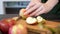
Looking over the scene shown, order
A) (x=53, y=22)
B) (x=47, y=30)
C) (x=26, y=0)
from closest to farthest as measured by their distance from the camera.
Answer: (x=47, y=30)
(x=53, y=22)
(x=26, y=0)

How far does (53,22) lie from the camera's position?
578 millimetres

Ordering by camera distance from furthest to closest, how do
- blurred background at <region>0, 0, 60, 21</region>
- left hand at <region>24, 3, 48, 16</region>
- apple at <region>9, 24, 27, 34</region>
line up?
1. blurred background at <region>0, 0, 60, 21</region>
2. left hand at <region>24, 3, 48, 16</region>
3. apple at <region>9, 24, 27, 34</region>

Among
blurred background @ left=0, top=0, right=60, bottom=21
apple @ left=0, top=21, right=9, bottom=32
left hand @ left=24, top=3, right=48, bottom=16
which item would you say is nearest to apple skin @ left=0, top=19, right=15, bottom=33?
apple @ left=0, top=21, right=9, bottom=32

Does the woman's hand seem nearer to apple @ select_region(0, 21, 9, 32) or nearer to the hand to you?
the hand

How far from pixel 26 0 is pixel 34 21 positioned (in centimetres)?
98

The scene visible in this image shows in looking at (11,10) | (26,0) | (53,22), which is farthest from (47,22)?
(11,10)

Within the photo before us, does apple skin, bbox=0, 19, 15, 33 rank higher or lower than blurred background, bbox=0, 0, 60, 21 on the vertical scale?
lower

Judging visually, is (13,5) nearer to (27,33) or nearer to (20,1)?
(20,1)

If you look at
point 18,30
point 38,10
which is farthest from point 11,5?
point 18,30

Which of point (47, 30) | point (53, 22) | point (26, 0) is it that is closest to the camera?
point (47, 30)

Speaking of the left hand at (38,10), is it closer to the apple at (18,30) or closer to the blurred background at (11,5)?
the apple at (18,30)

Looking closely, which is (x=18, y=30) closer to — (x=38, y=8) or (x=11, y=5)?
(x=38, y=8)

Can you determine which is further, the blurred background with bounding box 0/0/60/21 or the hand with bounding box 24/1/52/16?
the blurred background with bounding box 0/0/60/21

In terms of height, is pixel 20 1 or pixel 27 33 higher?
pixel 20 1
